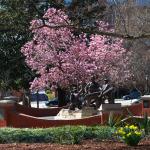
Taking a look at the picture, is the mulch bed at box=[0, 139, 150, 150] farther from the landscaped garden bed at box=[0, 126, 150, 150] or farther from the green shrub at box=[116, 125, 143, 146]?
the green shrub at box=[116, 125, 143, 146]

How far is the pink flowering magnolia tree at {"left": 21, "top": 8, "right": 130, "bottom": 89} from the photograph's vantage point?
28.0m

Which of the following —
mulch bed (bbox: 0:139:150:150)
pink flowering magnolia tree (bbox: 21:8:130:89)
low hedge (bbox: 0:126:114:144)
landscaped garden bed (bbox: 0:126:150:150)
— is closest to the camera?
mulch bed (bbox: 0:139:150:150)

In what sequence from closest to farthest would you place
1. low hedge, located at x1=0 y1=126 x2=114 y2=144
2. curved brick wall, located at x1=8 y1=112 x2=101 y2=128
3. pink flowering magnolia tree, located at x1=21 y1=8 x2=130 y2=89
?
low hedge, located at x1=0 y1=126 x2=114 y2=144, curved brick wall, located at x1=8 y1=112 x2=101 y2=128, pink flowering magnolia tree, located at x1=21 y1=8 x2=130 y2=89

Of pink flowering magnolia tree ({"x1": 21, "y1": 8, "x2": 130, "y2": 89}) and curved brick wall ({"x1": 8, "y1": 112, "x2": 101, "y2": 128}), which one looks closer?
curved brick wall ({"x1": 8, "y1": 112, "x2": 101, "y2": 128})

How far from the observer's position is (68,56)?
92.4ft

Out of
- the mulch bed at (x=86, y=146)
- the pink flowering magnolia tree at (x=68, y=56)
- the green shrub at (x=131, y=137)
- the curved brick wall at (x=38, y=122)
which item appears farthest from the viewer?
the pink flowering magnolia tree at (x=68, y=56)

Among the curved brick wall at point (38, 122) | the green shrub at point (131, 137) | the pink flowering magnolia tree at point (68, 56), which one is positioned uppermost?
the pink flowering magnolia tree at point (68, 56)

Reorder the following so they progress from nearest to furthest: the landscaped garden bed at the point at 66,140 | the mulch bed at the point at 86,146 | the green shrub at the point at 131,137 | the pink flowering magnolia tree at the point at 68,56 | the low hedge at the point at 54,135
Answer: the mulch bed at the point at 86,146, the green shrub at the point at 131,137, the landscaped garden bed at the point at 66,140, the low hedge at the point at 54,135, the pink flowering magnolia tree at the point at 68,56

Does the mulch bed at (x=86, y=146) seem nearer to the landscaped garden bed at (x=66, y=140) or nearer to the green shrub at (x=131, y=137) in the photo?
the landscaped garden bed at (x=66, y=140)

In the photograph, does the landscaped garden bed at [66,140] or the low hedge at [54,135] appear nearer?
the landscaped garden bed at [66,140]

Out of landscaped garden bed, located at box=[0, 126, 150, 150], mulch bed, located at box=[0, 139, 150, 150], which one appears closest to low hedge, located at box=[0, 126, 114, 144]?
landscaped garden bed, located at box=[0, 126, 150, 150]

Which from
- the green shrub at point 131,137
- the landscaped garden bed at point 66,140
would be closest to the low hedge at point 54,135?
the landscaped garden bed at point 66,140

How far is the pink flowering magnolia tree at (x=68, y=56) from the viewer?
2805 cm

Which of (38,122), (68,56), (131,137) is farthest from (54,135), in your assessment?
(68,56)
